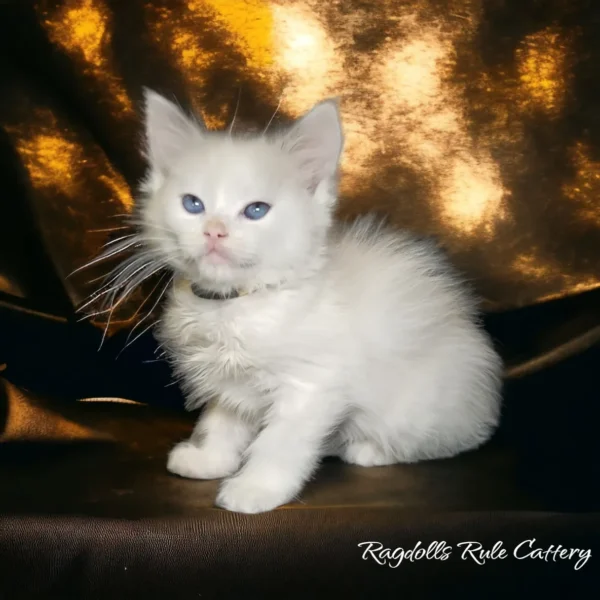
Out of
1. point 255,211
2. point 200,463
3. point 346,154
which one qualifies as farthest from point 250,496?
point 346,154

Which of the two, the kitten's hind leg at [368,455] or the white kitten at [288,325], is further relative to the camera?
the kitten's hind leg at [368,455]

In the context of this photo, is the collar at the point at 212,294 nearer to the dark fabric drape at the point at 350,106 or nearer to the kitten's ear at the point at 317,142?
the kitten's ear at the point at 317,142

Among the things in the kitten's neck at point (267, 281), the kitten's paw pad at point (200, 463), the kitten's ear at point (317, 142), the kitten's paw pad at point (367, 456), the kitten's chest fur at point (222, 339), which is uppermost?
the kitten's ear at point (317, 142)

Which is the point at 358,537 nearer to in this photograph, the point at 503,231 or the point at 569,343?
the point at 569,343

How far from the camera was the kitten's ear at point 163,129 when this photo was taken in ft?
4.60

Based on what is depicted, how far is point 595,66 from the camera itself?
6.39ft

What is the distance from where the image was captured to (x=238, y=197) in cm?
128

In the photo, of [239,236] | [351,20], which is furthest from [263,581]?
[351,20]

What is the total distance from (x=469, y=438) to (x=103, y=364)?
2.80 feet

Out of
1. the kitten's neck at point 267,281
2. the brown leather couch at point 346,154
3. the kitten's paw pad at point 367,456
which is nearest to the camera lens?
the kitten's neck at point 267,281

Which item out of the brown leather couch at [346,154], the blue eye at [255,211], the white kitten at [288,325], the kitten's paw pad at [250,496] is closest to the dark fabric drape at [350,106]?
the brown leather couch at [346,154]

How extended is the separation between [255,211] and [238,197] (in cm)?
4

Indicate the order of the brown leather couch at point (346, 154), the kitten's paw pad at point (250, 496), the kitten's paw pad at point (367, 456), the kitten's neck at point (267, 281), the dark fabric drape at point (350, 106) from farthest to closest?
the dark fabric drape at point (350, 106), the brown leather couch at point (346, 154), the kitten's paw pad at point (367, 456), the kitten's neck at point (267, 281), the kitten's paw pad at point (250, 496)

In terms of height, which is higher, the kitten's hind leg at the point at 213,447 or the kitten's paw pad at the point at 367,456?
the kitten's paw pad at the point at 367,456
